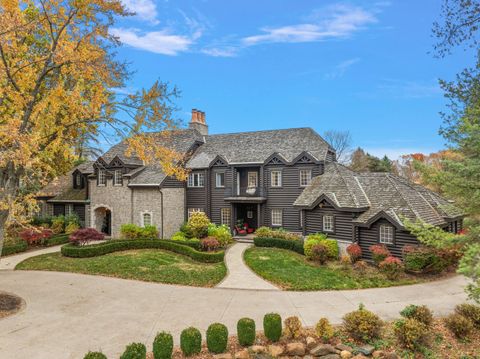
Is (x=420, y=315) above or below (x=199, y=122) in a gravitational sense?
below

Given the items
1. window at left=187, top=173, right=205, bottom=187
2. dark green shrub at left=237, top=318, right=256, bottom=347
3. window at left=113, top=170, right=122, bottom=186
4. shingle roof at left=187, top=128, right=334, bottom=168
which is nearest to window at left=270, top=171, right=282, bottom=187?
shingle roof at left=187, top=128, right=334, bottom=168

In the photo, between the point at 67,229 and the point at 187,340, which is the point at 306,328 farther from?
the point at 67,229

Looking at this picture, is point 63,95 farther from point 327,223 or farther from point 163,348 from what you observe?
point 327,223

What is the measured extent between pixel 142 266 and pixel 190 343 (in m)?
11.7

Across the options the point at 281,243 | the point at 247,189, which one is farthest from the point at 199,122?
the point at 281,243

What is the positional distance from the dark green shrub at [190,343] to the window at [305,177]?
20.1 meters

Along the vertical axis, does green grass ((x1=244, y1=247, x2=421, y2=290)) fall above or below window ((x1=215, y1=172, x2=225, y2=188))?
below

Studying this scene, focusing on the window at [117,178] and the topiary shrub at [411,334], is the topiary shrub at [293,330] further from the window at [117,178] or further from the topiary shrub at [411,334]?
the window at [117,178]

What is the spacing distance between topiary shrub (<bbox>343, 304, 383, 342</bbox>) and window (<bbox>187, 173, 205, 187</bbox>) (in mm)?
22799

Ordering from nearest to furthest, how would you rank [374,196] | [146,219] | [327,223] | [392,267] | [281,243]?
[392,267] → [374,196] → [327,223] → [281,243] → [146,219]

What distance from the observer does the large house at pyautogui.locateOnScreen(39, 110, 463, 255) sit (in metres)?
23.7

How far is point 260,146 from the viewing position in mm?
31641

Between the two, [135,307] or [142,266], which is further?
[142,266]

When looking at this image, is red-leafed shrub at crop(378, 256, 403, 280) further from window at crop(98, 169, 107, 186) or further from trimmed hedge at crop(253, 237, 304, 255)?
window at crop(98, 169, 107, 186)
